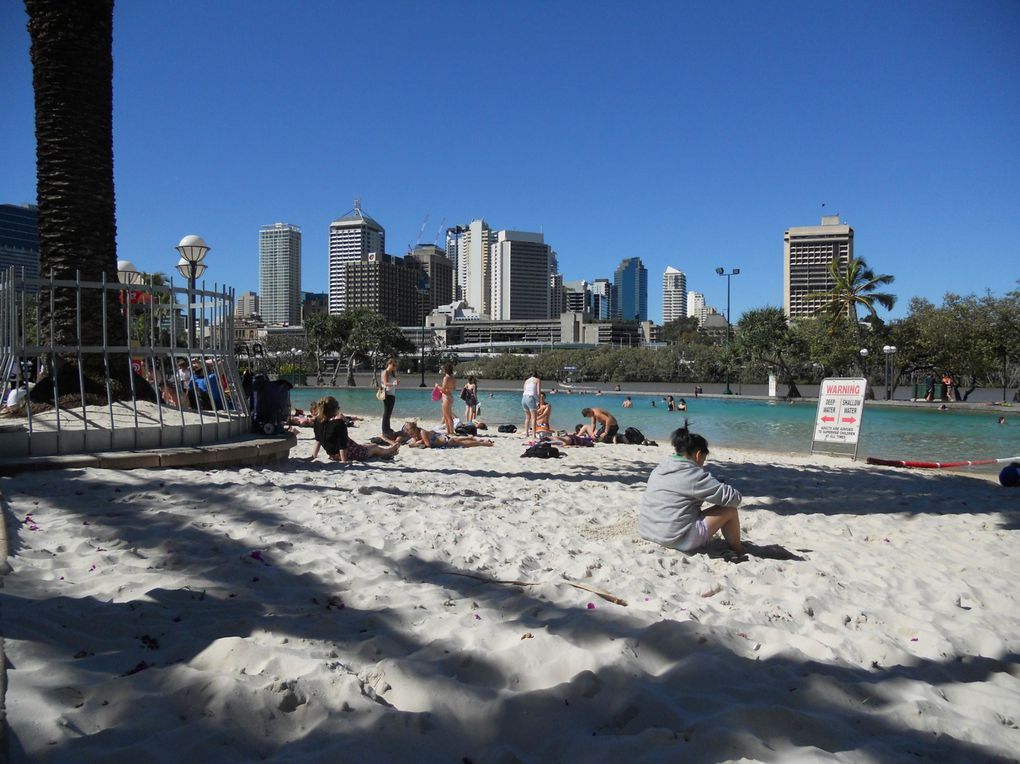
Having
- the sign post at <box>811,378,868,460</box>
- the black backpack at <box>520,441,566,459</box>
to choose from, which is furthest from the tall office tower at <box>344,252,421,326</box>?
the black backpack at <box>520,441,566,459</box>

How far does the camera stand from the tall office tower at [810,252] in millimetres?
157375

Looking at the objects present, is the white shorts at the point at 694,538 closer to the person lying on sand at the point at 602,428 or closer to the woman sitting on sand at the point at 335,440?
the woman sitting on sand at the point at 335,440

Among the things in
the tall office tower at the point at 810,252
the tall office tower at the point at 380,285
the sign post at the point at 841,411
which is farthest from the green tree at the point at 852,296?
the tall office tower at the point at 380,285

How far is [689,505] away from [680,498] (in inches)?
3.4

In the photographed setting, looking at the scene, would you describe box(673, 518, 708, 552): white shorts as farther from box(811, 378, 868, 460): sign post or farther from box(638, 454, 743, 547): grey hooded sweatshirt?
box(811, 378, 868, 460): sign post

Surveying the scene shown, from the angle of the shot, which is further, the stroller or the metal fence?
the stroller

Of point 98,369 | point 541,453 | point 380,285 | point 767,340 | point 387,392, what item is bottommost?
point 541,453

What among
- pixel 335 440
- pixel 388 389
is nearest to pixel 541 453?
pixel 335 440

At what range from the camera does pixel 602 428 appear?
1512cm

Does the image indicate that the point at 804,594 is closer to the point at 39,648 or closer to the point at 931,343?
the point at 39,648

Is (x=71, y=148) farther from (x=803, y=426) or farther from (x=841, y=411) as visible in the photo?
(x=803, y=426)

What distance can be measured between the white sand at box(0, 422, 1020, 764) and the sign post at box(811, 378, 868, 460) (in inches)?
283

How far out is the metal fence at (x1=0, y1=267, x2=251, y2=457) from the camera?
263 inches

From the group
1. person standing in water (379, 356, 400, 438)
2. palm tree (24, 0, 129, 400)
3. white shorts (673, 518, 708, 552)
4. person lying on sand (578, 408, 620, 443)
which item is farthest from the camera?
person lying on sand (578, 408, 620, 443)
